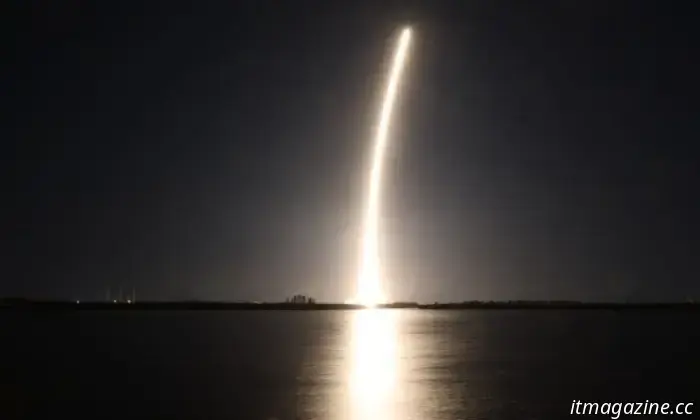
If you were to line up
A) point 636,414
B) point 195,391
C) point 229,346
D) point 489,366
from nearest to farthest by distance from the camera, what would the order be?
point 636,414 < point 195,391 < point 489,366 < point 229,346

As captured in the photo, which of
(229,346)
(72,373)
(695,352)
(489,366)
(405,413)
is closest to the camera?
(405,413)

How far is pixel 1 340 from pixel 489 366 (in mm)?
50771

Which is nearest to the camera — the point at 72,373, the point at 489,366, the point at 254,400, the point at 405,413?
the point at 405,413

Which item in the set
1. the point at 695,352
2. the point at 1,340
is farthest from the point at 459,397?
the point at 1,340

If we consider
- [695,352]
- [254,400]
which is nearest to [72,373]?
[254,400]

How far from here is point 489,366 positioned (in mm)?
54188

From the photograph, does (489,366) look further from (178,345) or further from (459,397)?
(178,345)

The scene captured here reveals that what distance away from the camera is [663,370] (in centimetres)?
4778

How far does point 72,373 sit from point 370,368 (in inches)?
744

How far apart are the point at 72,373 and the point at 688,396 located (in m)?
32.3

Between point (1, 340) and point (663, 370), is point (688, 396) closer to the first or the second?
point (663, 370)

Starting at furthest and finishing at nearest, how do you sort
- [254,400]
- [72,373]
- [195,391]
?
1. [72,373]
2. [195,391]
3. [254,400]

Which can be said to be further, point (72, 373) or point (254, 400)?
point (72, 373)

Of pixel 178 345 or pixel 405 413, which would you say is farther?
pixel 178 345
